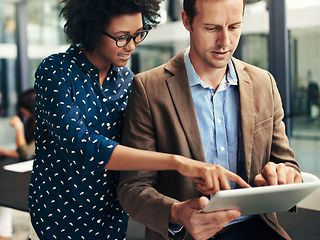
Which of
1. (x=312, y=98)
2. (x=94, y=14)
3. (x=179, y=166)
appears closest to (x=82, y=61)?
(x=94, y=14)

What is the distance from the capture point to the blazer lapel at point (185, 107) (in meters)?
1.37

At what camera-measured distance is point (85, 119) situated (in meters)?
1.42

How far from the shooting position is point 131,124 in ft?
4.62

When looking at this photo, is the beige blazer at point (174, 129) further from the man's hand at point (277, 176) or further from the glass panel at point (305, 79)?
the glass panel at point (305, 79)

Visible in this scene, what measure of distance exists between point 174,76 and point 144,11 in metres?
0.23

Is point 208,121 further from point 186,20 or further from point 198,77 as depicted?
point 186,20

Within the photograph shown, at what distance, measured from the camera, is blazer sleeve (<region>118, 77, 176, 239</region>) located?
1.30m

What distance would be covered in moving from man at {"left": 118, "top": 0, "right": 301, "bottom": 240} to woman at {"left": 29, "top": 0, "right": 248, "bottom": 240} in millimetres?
102

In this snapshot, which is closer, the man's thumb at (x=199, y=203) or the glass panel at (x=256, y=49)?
the man's thumb at (x=199, y=203)

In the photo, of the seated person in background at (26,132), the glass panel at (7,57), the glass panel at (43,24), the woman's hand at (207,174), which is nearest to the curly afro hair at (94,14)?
the woman's hand at (207,174)

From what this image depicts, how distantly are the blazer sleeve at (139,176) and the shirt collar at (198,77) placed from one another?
0.15m

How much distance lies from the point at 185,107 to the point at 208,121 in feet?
0.29

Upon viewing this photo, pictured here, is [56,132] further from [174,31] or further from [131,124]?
[174,31]

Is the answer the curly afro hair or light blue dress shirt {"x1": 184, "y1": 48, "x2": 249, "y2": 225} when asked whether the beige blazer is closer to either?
light blue dress shirt {"x1": 184, "y1": 48, "x2": 249, "y2": 225}
